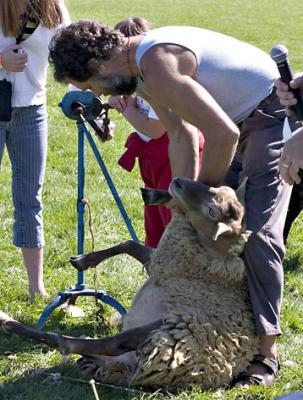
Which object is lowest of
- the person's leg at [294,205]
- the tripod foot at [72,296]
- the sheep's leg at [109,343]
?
the person's leg at [294,205]

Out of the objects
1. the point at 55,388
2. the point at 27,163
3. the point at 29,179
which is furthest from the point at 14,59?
the point at 55,388

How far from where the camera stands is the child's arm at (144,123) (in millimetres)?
5285

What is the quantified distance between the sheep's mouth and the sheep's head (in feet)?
0.04

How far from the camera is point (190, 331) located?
415cm

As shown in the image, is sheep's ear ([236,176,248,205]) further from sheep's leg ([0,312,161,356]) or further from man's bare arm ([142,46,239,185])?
sheep's leg ([0,312,161,356])

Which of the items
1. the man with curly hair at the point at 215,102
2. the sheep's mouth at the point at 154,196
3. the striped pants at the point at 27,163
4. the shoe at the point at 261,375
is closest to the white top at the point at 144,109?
the striped pants at the point at 27,163

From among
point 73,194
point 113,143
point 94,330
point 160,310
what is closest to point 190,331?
point 160,310

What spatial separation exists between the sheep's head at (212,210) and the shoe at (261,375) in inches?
23.0

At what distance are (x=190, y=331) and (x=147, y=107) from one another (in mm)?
1742

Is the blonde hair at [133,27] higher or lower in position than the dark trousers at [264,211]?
higher

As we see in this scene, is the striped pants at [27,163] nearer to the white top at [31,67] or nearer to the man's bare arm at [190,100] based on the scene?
the white top at [31,67]

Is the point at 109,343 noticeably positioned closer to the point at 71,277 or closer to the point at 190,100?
the point at 190,100

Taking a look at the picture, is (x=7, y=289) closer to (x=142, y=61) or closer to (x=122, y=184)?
(x=142, y=61)

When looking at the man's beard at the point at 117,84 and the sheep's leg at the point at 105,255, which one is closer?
the man's beard at the point at 117,84
